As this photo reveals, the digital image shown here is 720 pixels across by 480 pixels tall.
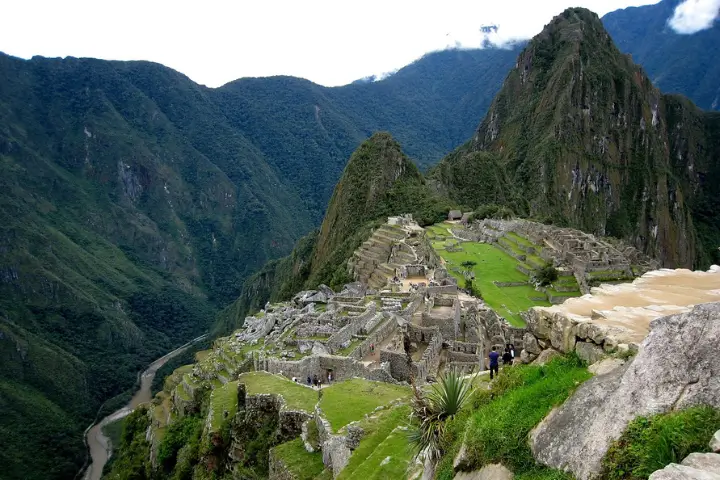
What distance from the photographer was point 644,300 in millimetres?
10297

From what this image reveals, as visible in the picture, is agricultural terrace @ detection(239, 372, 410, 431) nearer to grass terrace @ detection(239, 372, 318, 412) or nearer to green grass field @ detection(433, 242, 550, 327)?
grass terrace @ detection(239, 372, 318, 412)

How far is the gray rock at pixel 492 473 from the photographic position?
7.27 m

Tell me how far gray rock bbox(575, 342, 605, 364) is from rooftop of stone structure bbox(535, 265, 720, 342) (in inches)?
17.7

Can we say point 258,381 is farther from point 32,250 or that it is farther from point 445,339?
point 32,250

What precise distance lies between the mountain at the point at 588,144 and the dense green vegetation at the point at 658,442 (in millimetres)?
138699

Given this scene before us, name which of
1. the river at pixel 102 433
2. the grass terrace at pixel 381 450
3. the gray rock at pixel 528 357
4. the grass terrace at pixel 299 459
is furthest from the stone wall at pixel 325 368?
the river at pixel 102 433

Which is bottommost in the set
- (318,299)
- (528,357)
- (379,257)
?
(379,257)

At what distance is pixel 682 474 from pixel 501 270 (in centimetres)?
5181

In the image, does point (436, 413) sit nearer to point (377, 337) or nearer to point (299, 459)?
point (299, 459)

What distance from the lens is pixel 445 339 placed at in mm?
24328

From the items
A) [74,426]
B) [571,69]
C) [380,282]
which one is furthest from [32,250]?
[571,69]

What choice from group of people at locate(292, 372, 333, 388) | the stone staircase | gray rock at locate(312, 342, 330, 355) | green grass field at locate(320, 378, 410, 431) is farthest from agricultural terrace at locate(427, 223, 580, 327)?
green grass field at locate(320, 378, 410, 431)

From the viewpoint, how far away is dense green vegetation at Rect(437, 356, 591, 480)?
7.37 m

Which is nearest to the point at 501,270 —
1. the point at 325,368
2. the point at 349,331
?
the point at 349,331
